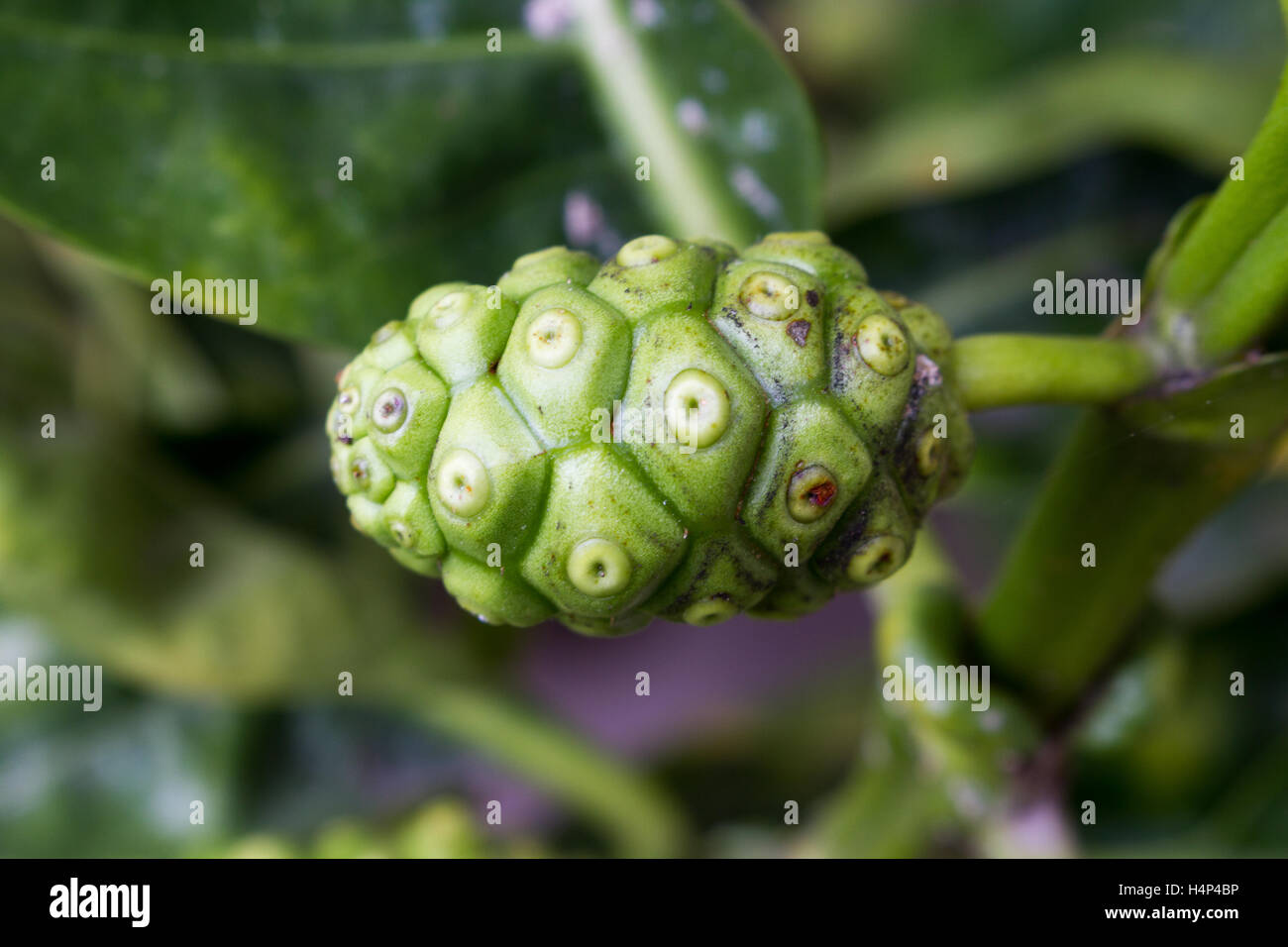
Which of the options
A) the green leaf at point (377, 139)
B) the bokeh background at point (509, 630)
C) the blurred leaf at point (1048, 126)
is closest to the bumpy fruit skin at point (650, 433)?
the green leaf at point (377, 139)

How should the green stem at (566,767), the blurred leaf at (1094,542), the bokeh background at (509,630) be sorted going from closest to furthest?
the blurred leaf at (1094,542)
the bokeh background at (509,630)
the green stem at (566,767)

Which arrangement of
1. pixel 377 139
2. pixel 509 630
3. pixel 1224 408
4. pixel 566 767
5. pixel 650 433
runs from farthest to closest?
pixel 509 630 → pixel 566 767 → pixel 377 139 → pixel 1224 408 → pixel 650 433

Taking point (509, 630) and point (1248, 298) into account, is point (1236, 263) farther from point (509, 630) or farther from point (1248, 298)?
point (509, 630)

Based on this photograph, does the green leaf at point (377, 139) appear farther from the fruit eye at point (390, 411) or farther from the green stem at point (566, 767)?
the green stem at point (566, 767)

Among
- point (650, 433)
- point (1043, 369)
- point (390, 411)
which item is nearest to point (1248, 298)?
point (1043, 369)

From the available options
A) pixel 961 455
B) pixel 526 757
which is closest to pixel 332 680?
pixel 526 757

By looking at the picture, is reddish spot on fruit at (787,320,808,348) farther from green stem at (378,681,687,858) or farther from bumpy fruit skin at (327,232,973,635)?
green stem at (378,681,687,858)
